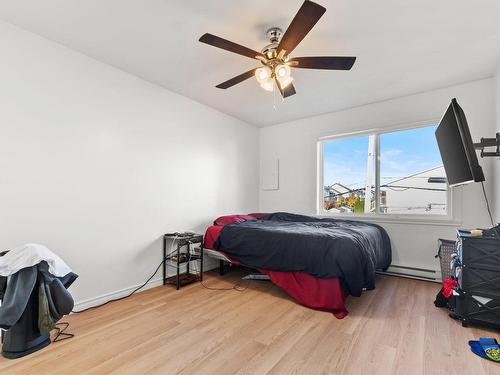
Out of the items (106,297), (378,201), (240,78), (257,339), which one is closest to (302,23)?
(240,78)

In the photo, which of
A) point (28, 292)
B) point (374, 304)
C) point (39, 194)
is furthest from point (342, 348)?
point (39, 194)

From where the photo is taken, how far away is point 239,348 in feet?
5.94

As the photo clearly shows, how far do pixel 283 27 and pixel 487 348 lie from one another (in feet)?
9.14

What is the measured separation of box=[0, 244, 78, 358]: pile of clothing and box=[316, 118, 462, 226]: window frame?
3.56m

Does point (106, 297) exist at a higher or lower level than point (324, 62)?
lower

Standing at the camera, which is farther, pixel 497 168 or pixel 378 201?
pixel 378 201

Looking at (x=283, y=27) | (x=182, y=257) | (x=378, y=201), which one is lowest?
(x=182, y=257)

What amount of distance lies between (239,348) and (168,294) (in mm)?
1337

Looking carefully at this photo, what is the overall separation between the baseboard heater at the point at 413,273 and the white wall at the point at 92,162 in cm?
275

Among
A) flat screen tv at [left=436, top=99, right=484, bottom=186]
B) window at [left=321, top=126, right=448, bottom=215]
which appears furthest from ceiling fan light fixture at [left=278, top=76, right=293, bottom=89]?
window at [left=321, top=126, right=448, bottom=215]

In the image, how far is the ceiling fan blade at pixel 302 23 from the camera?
146cm

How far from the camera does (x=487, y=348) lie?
1715 mm

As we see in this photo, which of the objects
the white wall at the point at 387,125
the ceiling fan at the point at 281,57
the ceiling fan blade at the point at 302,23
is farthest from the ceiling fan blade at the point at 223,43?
the white wall at the point at 387,125

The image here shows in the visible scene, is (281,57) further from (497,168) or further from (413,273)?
(413,273)
